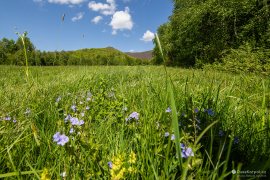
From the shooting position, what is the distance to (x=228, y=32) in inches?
755

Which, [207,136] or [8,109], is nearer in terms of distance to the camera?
[207,136]

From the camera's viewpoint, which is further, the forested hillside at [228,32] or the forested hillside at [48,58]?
the forested hillside at [228,32]

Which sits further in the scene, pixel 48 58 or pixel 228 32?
→ pixel 228 32

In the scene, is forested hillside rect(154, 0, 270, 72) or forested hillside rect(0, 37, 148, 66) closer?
forested hillside rect(0, 37, 148, 66)

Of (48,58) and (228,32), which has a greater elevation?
(228,32)

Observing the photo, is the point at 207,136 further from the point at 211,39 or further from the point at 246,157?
the point at 211,39

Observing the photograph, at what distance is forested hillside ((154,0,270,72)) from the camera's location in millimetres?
13352

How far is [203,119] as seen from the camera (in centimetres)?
188

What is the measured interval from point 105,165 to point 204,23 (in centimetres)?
2095

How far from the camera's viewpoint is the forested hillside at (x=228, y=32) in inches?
526

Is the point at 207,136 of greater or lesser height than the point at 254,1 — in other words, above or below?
below

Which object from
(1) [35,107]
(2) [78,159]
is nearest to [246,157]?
(2) [78,159]

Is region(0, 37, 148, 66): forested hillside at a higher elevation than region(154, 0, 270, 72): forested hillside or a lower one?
lower

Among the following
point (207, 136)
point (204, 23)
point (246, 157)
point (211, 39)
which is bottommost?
point (246, 157)
